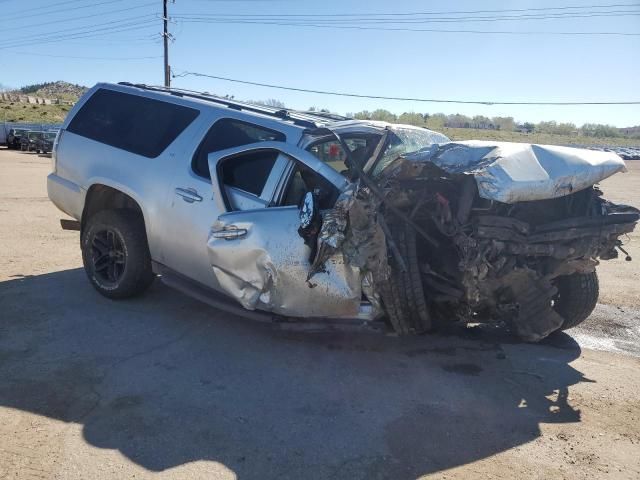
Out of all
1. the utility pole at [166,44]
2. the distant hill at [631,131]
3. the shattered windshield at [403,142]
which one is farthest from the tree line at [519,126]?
the shattered windshield at [403,142]

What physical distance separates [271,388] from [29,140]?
37.3 m

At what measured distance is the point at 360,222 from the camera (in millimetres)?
4145

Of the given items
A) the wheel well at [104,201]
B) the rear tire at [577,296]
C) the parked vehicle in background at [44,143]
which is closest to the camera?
the rear tire at [577,296]

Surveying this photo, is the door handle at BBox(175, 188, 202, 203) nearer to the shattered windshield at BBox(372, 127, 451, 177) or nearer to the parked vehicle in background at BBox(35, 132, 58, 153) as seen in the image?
the shattered windshield at BBox(372, 127, 451, 177)

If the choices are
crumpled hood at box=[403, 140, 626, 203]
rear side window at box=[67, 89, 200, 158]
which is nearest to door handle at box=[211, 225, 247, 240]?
rear side window at box=[67, 89, 200, 158]

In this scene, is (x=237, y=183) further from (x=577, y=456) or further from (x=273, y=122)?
(x=577, y=456)

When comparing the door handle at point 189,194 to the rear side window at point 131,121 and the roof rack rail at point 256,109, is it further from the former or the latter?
the roof rack rail at point 256,109

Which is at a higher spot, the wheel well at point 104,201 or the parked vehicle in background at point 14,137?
the wheel well at point 104,201

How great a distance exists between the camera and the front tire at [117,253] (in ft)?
17.5

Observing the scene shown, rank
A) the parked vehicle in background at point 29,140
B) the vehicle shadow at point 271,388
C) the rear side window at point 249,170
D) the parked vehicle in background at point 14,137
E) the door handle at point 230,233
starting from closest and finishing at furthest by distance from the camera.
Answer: the vehicle shadow at point 271,388, the door handle at point 230,233, the rear side window at point 249,170, the parked vehicle in background at point 29,140, the parked vehicle in background at point 14,137

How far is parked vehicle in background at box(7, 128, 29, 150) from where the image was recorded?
3669 cm

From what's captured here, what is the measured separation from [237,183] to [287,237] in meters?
0.84

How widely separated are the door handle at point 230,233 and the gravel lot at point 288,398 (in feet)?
3.13

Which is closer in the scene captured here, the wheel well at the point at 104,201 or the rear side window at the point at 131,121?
the rear side window at the point at 131,121
